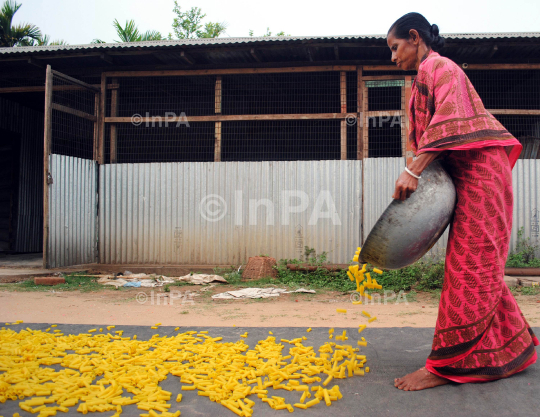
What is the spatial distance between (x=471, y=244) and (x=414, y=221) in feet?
1.21

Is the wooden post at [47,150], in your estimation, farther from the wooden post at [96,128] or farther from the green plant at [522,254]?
the green plant at [522,254]

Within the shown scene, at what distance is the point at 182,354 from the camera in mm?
2766

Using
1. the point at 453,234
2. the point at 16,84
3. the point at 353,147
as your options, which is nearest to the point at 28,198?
the point at 16,84

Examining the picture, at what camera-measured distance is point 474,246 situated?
223 centimetres

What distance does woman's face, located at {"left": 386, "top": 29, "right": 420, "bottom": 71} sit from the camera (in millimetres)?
2449

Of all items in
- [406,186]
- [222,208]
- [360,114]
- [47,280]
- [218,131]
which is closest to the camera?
[406,186]

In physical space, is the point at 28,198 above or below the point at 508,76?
below

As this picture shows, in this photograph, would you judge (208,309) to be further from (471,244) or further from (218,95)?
(218,95)

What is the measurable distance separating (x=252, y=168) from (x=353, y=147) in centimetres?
427

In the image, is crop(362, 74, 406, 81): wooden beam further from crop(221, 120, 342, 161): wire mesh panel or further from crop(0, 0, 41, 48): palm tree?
crop(0, 0, 41, 48): palm tree

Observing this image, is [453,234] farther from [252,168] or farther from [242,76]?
[242,76]

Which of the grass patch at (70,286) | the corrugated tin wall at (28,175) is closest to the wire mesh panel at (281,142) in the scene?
the grass patch at (70,286)

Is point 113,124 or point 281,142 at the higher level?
point 281,142

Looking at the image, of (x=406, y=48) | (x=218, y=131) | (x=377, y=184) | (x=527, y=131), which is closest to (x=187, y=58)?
(x=218, y=131)
